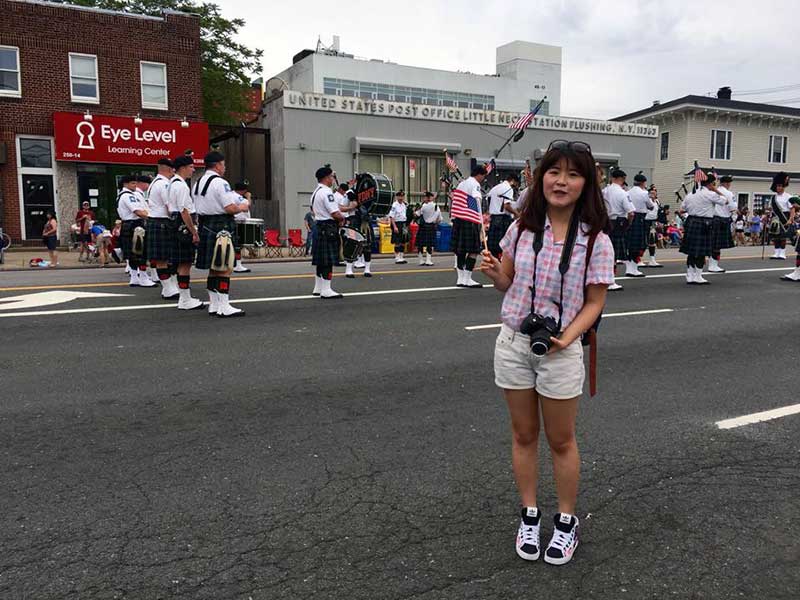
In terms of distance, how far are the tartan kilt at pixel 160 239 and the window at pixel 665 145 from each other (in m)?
32.5

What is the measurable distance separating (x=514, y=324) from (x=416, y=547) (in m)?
1.09

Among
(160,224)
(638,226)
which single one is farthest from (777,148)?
(160,224)

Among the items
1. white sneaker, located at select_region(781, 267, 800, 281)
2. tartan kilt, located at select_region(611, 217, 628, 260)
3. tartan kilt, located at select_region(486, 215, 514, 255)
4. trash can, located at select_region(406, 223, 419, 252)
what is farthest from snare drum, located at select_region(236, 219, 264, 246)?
white sneaker, located at select_region(781, 267, 800, 281)

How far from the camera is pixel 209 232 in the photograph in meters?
8.73

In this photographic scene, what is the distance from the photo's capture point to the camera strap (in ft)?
9.23

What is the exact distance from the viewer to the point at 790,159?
3816cm

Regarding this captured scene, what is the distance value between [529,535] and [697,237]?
1127 cm

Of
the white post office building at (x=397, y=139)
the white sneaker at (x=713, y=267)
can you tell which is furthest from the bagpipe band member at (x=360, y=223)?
the white post office building at (x=397, y=139)

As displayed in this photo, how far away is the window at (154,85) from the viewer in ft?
78.4

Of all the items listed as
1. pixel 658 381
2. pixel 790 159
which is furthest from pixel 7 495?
pixel 790 159

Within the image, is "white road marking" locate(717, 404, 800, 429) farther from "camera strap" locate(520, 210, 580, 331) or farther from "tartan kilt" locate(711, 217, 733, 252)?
"tartan kilt" locate(711, 217, 733, 252)

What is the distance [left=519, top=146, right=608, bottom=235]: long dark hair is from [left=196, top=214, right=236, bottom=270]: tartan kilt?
21.4 feet

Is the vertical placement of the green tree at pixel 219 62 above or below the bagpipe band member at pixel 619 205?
above

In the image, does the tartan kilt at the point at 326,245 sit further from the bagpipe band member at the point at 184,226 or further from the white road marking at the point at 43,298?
the white road marking at the point at 43,298
